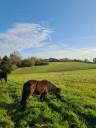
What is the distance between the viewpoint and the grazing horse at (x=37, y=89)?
16.3 metres

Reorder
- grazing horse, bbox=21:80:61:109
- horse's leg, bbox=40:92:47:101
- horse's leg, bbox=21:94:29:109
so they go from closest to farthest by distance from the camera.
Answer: horse's leg, bbox=21:94:29:109
grazing horse, bbox=21:80:61:109
horse's leg, bbox=40:92:47:101

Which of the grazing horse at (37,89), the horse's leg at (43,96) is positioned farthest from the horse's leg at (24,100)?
the horse's leg at (43,96)

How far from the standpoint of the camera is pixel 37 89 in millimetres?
17234

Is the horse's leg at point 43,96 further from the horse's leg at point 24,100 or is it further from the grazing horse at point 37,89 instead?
the horse's leg at point 24,100

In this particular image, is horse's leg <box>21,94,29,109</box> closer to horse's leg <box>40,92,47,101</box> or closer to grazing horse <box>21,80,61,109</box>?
grazing horse <box>21,80,61,109</box>

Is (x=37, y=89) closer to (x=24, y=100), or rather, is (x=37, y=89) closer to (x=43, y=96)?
(x=43, y=96)

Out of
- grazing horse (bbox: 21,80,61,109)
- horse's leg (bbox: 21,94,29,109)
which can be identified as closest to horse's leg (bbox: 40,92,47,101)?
grazing horse (bbox: 21,80,61,109)

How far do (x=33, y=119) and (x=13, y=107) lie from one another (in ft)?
6.89

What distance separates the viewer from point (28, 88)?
16516 millimetres

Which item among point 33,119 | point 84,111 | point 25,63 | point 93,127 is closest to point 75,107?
point 84,111

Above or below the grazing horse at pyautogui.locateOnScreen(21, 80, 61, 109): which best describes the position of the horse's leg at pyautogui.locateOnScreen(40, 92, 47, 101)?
below

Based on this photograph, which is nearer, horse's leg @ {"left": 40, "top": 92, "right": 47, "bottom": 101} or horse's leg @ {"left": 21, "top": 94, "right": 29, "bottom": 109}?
horse's leg @ {"left": 21, "top": 94, "right": 29, "bottom": 109}

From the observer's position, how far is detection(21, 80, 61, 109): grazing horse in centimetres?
1634

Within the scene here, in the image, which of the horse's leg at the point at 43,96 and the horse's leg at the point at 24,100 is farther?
the horse's leg at the point at 43,96
